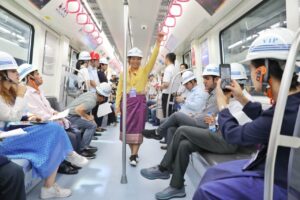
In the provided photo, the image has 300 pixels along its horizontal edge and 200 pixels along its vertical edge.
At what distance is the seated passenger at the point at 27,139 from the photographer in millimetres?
1883

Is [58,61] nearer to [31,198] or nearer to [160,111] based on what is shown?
[160,111]

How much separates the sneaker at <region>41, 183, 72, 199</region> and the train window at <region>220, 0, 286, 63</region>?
2.60m

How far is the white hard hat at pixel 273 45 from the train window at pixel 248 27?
63.6 inches

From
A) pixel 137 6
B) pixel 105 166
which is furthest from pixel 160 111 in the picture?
pixel 105 166

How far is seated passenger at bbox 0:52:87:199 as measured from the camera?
6.18 ft

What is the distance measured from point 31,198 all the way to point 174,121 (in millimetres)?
1669

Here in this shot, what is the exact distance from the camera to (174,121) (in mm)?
2955

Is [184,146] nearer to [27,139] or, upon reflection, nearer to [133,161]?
[133,161]

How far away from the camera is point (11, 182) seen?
1.48 m

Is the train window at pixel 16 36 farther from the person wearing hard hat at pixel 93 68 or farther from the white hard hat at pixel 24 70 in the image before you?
the person wearing hard hat at pixel 93 68

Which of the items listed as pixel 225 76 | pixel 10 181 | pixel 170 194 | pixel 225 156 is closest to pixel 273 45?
pixel 225 76

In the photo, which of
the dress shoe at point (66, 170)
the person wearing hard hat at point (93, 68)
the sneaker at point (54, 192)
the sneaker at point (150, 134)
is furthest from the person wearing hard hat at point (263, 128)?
the person wearing hard hat at point (93, 68)

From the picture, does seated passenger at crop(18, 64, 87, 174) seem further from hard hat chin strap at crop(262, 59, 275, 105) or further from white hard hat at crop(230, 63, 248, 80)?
hard hat chin strap at crop(262, 59, 275, 105)

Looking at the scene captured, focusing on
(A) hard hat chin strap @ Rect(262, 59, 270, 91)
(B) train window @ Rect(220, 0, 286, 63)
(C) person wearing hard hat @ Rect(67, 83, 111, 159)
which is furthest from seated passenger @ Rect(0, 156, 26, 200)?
(B) train window @ Rect(220, 0, 286, 63)
